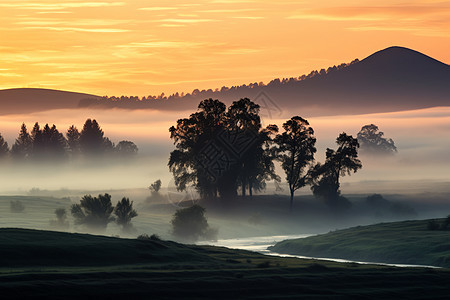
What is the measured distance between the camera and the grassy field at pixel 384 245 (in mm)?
121037

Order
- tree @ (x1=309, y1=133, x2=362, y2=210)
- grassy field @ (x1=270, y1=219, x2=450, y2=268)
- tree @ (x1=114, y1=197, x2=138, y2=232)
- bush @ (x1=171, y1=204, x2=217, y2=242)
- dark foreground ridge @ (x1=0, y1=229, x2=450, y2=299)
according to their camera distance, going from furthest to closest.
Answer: tree @ (x1=309, y1=133, x2=362, y2=210) < tree @ (x1=114, y1=197, x2=138, y2=232) < bush @ (x1=171, y1=204, x2=217, y2=242) < grassy field @ (x1=270, y1=219, x2=450, y2=268) < dark foreground ridge @ (x1=0, y1=229, x2=450, y2=299)

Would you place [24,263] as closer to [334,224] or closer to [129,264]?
[129,264]

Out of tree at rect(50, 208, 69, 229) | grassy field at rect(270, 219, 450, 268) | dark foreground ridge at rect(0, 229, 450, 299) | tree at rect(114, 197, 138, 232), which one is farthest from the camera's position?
tree at rect(50, 208, 69, 229)

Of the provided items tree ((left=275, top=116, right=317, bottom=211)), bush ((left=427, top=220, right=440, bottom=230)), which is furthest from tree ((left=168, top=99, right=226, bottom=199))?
bush ((left=427, top=220, right=440, bottom=230))

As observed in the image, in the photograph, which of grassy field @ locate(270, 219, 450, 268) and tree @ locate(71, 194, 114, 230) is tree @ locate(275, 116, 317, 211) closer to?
grassy field @ locate(270, 219, 450, 268)

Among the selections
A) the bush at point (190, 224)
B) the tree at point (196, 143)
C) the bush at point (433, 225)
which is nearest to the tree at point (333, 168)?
the tree at point (196, 143)

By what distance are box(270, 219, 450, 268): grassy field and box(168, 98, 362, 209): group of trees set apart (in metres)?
29.6

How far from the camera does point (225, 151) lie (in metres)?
180

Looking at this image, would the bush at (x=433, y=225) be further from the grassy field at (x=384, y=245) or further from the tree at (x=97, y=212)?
the tree at (x=97, y=212)

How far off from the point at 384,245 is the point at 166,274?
5869 cm

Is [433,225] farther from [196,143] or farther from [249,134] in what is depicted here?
[196,143]

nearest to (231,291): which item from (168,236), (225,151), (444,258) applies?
(444,258)

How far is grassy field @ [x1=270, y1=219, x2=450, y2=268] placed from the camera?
12104 cm

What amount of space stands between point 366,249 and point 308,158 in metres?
54.5
